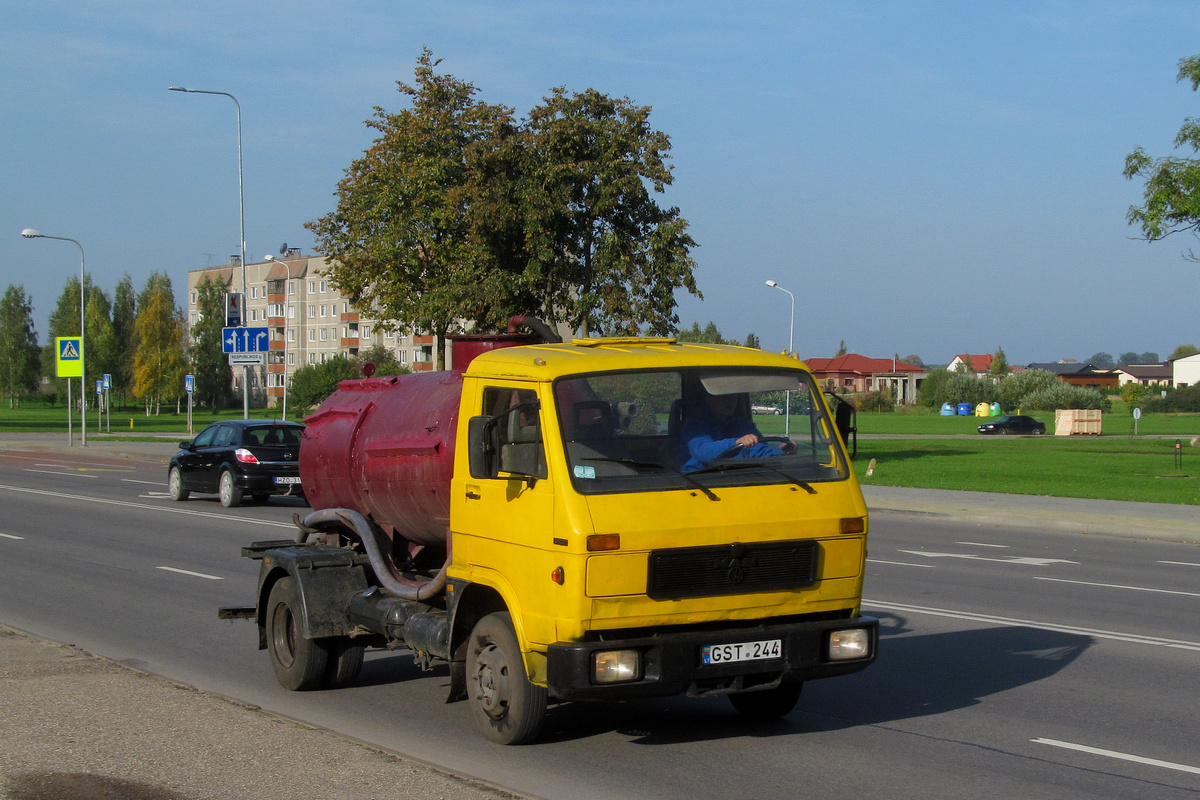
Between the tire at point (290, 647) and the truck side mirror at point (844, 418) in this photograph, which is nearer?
the truck side mirror at point (844, 418)

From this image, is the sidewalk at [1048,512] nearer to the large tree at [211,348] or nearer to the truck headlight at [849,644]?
the truck headlight at [849,644]

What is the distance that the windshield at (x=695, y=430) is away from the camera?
5.66m

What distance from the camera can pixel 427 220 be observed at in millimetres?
28000

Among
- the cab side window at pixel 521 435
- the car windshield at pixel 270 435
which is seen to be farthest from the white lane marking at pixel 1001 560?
the car windshield at pixel 270 435

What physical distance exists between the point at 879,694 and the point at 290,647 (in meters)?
3.71

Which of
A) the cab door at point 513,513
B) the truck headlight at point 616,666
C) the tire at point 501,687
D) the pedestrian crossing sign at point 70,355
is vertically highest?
the pedestrian crossing sign at point 70,355

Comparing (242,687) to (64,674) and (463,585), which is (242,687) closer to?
(64,674)

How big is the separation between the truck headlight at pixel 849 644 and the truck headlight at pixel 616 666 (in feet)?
3.40

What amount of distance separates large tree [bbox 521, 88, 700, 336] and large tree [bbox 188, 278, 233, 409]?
94.8 m

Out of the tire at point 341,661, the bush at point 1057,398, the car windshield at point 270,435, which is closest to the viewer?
the tire at point 341,661

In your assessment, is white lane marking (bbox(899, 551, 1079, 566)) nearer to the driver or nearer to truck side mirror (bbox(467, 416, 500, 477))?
the driver

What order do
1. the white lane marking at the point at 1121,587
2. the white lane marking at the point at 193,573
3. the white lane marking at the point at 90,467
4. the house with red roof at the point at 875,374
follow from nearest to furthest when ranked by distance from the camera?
the white lane marking at the point at 1121,587 < the white lane marking at the point at 193,573 < the white lane marking at the point at 90,467 < the house with red roof at the point at 875,374

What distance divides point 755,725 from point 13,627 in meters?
6.40

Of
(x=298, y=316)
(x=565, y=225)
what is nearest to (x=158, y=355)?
(x=298, y=316)
